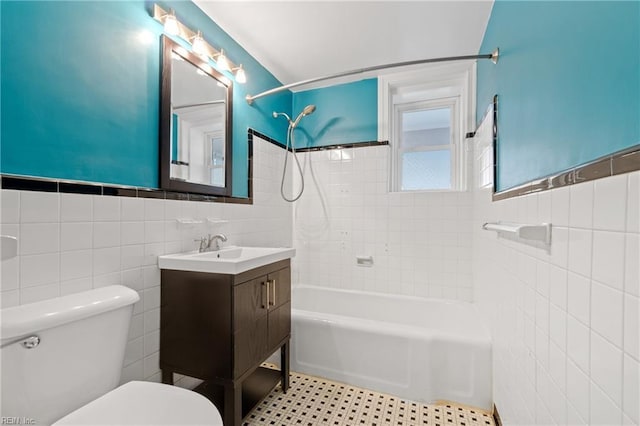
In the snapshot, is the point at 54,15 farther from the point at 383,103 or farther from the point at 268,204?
the point at 383,103

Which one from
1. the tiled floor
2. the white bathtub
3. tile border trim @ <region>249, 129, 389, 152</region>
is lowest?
the tiled floor

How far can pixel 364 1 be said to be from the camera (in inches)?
66.8

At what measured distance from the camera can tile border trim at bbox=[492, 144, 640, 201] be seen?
0.57 metres

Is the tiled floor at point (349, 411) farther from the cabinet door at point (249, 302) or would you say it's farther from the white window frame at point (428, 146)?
the white window frame at point (428, 146)

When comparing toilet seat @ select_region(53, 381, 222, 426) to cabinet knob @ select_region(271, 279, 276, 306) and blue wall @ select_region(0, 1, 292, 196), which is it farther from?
blue wall @ select_region(0, 1, 292, 196)

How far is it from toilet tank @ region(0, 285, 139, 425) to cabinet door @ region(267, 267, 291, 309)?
689mm

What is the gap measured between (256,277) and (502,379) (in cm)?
141

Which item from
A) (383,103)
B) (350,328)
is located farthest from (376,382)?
(383,103)

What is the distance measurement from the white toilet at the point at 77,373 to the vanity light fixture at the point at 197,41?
1.38 metres

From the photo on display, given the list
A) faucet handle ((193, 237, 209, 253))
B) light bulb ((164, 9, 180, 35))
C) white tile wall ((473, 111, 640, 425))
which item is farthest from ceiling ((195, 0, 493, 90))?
faucet handle ((193, 237, 209, 253))

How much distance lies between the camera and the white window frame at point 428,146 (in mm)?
2584

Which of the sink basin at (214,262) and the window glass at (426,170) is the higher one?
the window glass at (426,170)

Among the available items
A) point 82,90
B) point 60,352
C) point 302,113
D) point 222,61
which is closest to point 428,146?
point 302,113

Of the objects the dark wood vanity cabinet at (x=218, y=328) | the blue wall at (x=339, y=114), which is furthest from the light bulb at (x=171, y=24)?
the blue wall at (x=339, y=114)
